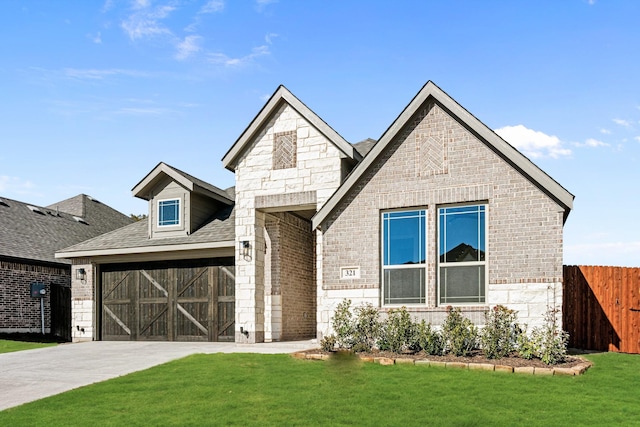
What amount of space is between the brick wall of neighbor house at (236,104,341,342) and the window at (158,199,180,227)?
2.98 m

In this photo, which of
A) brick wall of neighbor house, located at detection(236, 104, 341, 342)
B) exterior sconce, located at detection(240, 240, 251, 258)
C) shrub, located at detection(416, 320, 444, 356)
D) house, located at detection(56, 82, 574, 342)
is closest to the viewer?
shrub, located at detection(416, 320, 444, 356)

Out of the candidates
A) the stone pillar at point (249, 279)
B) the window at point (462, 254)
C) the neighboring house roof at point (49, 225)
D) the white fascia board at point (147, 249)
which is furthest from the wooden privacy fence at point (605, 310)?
the neighboring house roof at point (49, 225)

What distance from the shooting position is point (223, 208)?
22094 millimetres

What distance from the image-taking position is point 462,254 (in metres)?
14.2

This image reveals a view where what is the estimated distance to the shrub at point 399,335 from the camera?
533 inches

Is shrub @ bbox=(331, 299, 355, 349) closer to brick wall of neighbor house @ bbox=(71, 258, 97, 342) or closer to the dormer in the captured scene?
the dormer

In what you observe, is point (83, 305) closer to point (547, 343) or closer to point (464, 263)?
point (464, 263)

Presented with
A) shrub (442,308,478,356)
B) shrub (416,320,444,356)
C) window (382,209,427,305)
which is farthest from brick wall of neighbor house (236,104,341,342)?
shrub (442,308,478,356)

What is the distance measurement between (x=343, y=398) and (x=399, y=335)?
4001 millimetres

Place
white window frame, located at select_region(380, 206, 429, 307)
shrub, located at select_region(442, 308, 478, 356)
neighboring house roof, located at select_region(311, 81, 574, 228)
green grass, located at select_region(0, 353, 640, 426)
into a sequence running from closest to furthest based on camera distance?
1. green grass, located at select_region(0, 353, 640, 426)
2. shrub, located at select_region(442, 308, 478, 356)
3. neighboring house roof, located at select_region(311, 81, 574, 228)
4. white window frame, located at select_region(380, 206, 429, 307)

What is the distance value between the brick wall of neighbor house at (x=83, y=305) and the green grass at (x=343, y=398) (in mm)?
9753

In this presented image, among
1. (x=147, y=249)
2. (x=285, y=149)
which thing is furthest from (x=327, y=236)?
(x=147, y=249)

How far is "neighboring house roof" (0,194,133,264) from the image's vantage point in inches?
945

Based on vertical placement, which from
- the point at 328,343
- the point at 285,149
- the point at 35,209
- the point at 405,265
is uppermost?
the point at 285,149
